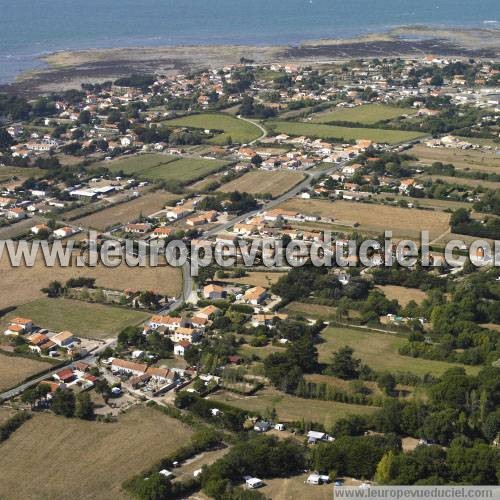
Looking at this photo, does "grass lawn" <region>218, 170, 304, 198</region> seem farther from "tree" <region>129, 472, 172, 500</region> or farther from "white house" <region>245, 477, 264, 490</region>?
"tree" <region>129, 472, 172, 500</region>

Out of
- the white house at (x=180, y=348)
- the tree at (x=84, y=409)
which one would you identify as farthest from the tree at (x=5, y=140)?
the tree at (x=84, y=409)

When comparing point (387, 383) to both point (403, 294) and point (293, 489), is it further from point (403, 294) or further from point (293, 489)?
point (403, 294)

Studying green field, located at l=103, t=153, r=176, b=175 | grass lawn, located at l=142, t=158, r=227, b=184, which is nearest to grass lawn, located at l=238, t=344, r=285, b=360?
grass lawn, located at l=142, t=158, r=227, b=184

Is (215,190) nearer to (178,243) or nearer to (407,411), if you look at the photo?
(178,243)

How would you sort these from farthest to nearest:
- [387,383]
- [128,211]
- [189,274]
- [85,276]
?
1. [128,211]
2. [189,274]
3. [85,276]
4. [387,383]

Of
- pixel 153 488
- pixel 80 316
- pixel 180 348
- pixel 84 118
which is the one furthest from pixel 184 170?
pixel 153 488

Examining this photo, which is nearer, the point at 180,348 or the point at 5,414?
the point at 5,414
